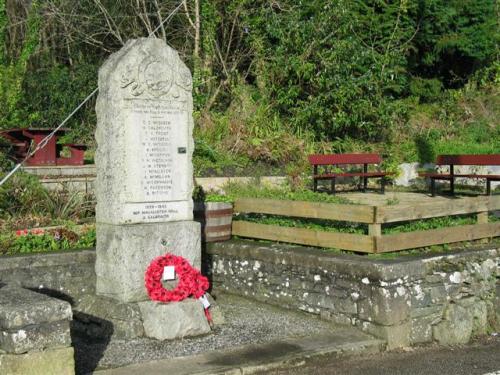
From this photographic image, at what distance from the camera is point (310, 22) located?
16.1m

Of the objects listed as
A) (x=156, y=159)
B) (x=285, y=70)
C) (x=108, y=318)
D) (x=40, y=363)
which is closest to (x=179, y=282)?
(x=108, y=318)

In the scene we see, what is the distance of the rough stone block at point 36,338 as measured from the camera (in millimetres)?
5156

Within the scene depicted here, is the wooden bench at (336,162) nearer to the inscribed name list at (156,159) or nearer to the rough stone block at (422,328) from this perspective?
the inscribed name list at (156,159)

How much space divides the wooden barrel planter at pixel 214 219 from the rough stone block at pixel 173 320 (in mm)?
1851

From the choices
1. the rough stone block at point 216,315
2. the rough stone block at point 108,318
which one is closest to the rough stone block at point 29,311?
the rough stone block at point 108,318

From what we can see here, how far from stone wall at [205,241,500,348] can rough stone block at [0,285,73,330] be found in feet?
10.6

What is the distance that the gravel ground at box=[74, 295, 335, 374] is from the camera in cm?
643

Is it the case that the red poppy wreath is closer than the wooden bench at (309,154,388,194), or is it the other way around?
the red poppy wreath

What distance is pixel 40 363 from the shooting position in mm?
5242

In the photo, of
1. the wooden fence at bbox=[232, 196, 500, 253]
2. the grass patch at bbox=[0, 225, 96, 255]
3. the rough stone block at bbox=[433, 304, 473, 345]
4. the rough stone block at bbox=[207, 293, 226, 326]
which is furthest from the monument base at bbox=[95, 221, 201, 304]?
the rough stone block at bbox=[433, 304, 473, 345]

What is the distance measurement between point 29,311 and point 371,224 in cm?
390

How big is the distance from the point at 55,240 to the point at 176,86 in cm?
246

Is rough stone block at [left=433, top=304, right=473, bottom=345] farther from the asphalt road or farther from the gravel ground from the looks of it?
the gravel ground

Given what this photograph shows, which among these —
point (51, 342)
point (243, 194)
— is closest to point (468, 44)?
point (243, 194)
